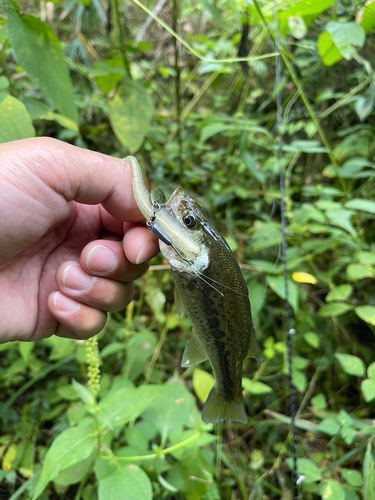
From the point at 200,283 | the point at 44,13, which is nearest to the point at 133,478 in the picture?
the point at 200,283

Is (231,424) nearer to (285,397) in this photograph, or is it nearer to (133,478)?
(285,397)

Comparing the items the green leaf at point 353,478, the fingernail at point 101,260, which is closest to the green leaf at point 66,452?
the fingernail at point 101,260

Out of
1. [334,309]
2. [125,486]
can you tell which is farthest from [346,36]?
[125,486]

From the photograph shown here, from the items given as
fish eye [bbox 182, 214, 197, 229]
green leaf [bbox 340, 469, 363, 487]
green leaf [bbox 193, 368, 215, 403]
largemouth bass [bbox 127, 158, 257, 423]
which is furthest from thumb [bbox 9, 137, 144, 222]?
green leaf [bbox 340, 469, 363, 487]

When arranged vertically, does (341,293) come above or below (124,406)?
below

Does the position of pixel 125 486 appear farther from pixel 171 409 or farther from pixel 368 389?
pixel 368 389

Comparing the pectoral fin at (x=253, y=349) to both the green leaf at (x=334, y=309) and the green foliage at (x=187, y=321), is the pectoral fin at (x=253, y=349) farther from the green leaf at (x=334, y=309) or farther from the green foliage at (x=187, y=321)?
the green leaf at (x=334, y=309)

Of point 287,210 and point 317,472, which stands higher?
point 287,210
